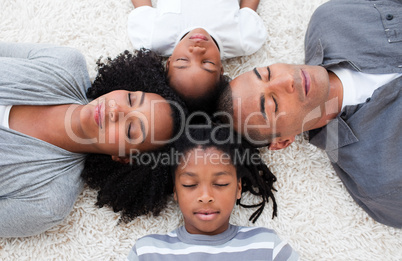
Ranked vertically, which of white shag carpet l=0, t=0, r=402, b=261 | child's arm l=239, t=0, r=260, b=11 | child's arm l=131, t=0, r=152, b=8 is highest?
child's arm l=131, t=0, r=152, b=8

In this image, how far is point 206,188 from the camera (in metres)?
1.11

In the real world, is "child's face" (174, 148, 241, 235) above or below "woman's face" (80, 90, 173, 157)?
below

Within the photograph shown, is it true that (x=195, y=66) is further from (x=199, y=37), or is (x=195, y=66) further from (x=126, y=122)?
(x=126, y=122)

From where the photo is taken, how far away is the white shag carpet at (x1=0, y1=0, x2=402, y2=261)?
1.27 m

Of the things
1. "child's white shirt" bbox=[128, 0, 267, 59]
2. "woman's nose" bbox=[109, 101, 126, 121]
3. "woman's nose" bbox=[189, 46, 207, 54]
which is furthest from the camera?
"child's white shirt" bbox=[128, 0, 267, 59]

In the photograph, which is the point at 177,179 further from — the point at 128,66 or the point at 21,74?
the point at 21,74

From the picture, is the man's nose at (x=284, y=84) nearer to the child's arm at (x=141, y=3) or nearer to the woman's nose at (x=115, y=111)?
the woman's nose at (x=115, y=111)

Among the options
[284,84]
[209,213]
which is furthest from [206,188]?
[284,84]

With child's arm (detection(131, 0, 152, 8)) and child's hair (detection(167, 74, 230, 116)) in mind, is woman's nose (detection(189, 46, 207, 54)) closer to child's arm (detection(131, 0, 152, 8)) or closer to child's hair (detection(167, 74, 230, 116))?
child's hair (detection(167, 74, 230, 116))

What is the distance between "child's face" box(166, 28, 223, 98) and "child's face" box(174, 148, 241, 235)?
23 centimetres

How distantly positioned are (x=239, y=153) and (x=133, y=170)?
0.40 metres

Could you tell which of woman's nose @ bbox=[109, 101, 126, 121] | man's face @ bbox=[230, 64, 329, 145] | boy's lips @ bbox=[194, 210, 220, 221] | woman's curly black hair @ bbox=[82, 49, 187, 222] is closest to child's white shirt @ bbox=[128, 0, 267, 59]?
woman's curly black hair @ bbox=[82, 49, 187, 222]

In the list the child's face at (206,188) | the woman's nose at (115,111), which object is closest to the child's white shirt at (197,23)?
the woman's nose at (115,111)

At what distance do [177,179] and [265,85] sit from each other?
0.44 m
